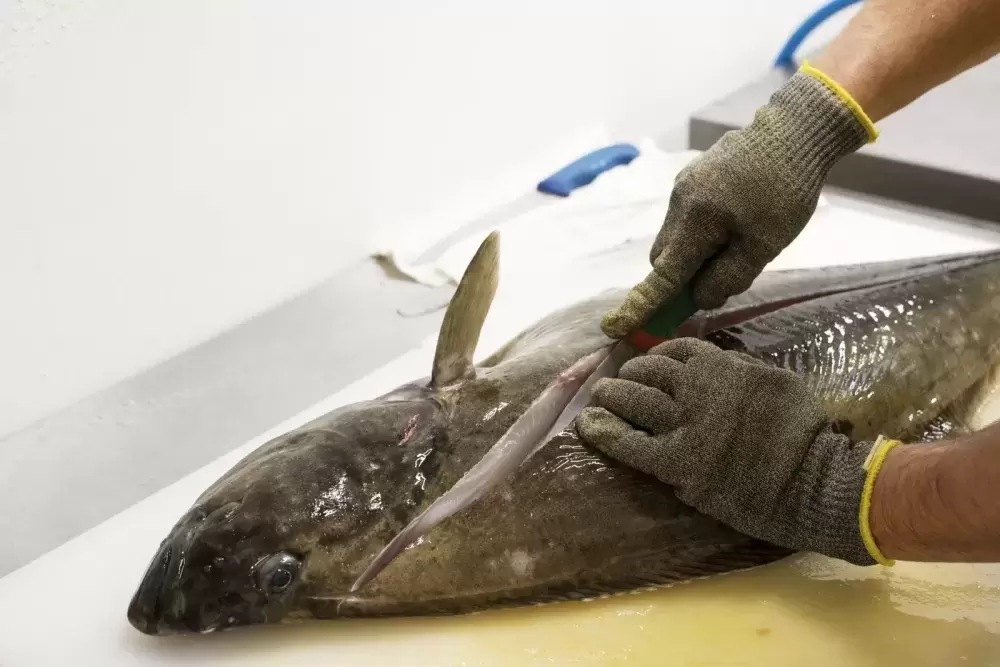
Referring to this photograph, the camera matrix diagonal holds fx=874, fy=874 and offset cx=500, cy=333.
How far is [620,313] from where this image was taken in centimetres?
179

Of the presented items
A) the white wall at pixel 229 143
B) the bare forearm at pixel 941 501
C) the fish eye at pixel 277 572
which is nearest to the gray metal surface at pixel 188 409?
the white wall at pixel 229 143

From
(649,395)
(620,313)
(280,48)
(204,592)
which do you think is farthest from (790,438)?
(280,48)

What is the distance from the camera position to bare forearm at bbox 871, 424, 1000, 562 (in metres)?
1.32

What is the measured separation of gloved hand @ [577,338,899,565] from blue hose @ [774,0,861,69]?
2.68 metres

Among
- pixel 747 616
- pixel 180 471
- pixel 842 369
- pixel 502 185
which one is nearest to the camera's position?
pixel 747 616

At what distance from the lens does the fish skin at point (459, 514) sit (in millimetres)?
1487

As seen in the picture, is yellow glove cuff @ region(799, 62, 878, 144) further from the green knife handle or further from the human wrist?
the green knife handle

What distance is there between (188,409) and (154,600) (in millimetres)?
856

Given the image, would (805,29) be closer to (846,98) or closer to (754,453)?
(846,98)

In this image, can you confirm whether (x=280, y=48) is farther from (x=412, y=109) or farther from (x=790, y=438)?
(x=790, y=438)

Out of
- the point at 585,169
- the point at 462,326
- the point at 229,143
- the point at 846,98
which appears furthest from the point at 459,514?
the point at 585,169

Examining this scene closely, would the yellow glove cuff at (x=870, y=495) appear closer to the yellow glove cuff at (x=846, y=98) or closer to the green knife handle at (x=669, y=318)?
the green knife handle at (x=669, y=318)

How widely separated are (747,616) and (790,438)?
331 millimetres

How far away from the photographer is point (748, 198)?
70.9 inches
